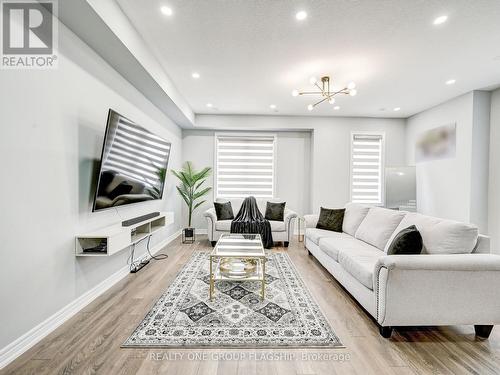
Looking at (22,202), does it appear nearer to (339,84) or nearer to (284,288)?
(284,288)

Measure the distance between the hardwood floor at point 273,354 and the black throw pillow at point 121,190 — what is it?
114 cm

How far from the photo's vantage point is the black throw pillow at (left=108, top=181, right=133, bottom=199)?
2457 millimetres

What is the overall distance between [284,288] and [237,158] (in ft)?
11.8

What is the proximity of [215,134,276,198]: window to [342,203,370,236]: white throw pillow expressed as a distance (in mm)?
2148

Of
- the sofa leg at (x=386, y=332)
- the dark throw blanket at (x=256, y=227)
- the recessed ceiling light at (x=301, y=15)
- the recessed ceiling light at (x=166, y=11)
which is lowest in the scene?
the sofa leg at (x=386, y=332)

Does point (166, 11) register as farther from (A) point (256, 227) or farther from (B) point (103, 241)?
(A) point (256, 227)

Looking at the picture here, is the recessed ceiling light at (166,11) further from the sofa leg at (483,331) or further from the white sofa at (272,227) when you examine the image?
the sofa leg at (483,331)

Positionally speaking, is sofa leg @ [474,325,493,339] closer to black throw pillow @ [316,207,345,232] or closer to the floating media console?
black throw pillow @ [316,207,345,232]

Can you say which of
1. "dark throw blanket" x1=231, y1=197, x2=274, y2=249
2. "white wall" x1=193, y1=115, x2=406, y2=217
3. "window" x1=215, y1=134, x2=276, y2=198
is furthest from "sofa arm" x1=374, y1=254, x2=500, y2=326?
"window" x1=215, y1=134, x2=276, y2=198

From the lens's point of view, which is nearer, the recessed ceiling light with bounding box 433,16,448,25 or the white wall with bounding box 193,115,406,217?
the recessed ceiling light with bounding box 433,16,448,25

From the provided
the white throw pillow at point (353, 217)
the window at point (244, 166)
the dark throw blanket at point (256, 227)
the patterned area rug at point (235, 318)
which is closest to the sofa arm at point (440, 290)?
the patterned area rug at point (235, 318)

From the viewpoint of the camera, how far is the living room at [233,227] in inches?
63.7

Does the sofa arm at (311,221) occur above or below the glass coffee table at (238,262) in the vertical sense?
above

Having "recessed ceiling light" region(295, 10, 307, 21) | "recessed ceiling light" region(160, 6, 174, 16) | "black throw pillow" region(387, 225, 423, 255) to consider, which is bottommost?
"black throw pillow" region(387, 225, 423, 255)
